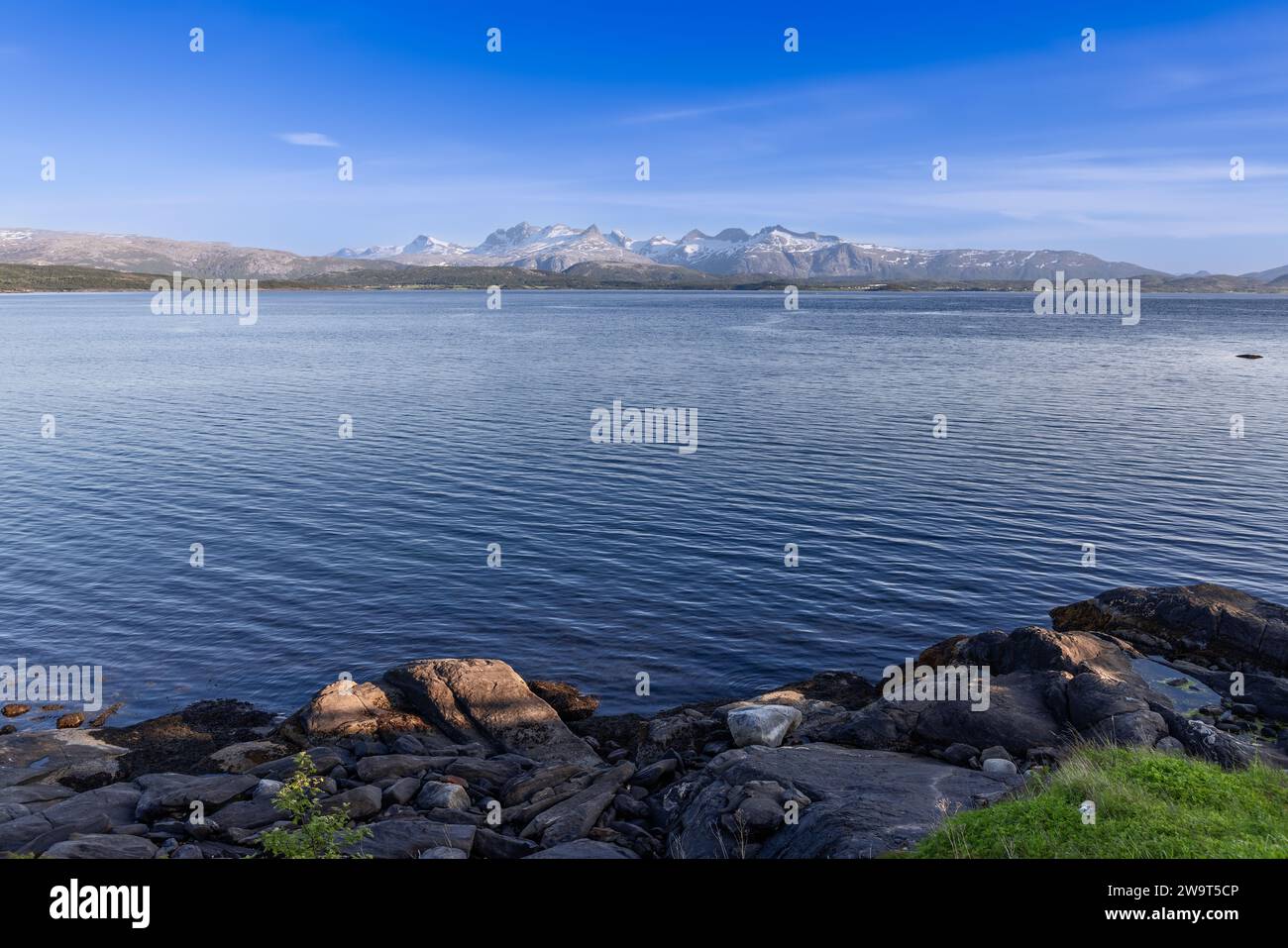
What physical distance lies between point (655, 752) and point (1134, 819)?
1299 cm

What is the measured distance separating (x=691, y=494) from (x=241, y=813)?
1332 inches

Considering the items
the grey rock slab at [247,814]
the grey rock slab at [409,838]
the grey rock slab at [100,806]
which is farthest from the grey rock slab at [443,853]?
the grey rock slab at [100,806]

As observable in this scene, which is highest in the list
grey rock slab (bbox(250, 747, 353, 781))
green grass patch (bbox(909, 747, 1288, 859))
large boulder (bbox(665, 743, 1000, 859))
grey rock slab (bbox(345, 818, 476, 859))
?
green grass patch (bbox(909, 747, 1288, 859))

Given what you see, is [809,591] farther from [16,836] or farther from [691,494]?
[16,836]

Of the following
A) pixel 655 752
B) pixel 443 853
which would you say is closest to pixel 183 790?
pixel 443 853

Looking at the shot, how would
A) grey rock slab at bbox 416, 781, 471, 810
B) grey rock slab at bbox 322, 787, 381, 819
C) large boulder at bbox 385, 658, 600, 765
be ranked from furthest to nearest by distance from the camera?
large boulder at bbox 385, 658, 600, 765
grey rock slab at bbox 416, 781, 471, 810
grey rock slab at bbox 322, 787, 381, 819

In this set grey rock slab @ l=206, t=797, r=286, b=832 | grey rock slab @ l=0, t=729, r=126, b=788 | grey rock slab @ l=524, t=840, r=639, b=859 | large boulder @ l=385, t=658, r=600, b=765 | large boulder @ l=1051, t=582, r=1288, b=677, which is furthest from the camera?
large boulder @ l=1051, t=582, r=1288, b=677

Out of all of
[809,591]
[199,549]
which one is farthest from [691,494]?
[199,549]

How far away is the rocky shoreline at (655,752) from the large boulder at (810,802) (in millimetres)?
62

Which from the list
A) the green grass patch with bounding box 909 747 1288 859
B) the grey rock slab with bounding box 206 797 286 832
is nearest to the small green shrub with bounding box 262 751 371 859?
the grey rock slab with bounding box 206 797 286 832

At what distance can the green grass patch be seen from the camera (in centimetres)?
1278

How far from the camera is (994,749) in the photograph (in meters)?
21.4

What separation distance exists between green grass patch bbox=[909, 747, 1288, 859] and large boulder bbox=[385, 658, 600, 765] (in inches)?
475

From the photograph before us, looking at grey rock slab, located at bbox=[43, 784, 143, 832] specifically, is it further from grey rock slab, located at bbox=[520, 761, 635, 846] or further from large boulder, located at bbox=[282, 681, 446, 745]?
grey rock slab, located at bbox=[520, 761, 635, 846]
